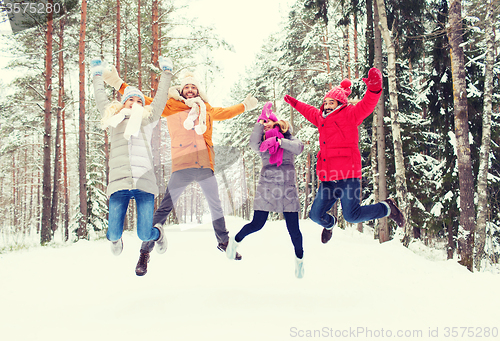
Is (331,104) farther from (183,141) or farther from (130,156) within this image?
(130,156)

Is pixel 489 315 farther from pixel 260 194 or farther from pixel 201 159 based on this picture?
pixel 201 159

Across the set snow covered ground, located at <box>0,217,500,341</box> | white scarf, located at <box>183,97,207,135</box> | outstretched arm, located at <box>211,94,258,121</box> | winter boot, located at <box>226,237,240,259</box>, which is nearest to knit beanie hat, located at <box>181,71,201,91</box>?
white scarf, located at <box>183,97,207,135</box>

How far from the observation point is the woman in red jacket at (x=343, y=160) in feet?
13.8

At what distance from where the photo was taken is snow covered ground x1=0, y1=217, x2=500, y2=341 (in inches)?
108

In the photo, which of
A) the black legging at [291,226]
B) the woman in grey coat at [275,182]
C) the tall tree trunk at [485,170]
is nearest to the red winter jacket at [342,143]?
the woman in grey coat at [275,182]

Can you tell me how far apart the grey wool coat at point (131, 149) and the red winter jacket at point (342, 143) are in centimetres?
242

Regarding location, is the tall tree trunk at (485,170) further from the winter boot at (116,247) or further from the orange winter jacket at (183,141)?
the winter boot at (116,247)

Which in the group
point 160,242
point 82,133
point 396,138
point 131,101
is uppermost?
point 82,133

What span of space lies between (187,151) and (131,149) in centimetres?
74

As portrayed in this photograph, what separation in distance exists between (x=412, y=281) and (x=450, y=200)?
21.6 ft

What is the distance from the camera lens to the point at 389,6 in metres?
9.44

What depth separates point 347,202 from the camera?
424 centimetres

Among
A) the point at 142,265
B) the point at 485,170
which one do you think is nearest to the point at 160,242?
the point at 142,265

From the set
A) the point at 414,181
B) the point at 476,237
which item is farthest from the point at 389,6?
the point at 476,237
